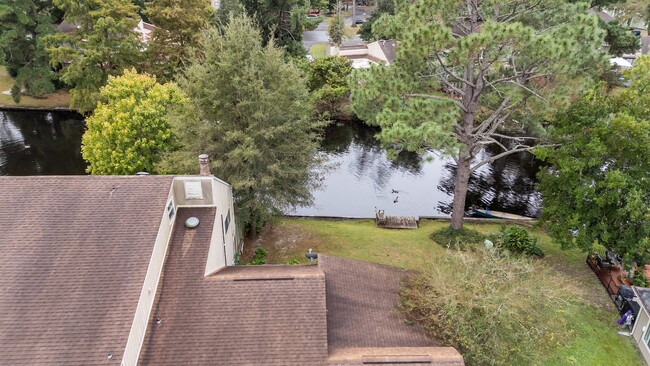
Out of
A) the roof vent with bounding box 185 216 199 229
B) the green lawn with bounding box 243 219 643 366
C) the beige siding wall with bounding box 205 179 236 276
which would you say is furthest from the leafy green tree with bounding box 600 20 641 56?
the roof vent with bounding box 185 216 199 229

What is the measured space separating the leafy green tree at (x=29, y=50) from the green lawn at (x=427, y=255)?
38325mm

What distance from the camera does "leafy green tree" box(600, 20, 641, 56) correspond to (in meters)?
49.6

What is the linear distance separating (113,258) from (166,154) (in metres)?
12.4

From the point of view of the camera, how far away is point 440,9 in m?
20.4

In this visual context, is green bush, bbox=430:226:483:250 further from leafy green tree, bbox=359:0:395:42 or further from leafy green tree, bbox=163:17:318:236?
leafy green tree, bbox=359:0:395:42

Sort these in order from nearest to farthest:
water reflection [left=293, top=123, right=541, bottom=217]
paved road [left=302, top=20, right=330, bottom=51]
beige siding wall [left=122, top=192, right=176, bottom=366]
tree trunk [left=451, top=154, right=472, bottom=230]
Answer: beige siding wall [left=122, top=192, right=176, bottom=366], tree trunk [left=451, top=154, right=472, bottom=230], water reflection [left=293, top=123, right=541, bottom=217], paved road [left=302, top=20, right=330, bottom=51]

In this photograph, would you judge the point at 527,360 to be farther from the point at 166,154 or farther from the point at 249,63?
the point at 166,154

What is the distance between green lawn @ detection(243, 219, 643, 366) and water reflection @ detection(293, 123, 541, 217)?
15.1 feet

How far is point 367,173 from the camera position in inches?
1674

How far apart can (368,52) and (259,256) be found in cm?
4540

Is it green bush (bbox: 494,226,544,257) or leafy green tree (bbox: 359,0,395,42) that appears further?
leafy green tree (bbox: 359,0,395,42)

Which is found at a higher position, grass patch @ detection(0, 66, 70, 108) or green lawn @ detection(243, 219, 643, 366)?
grass patch @ detection(0, 66, 70, 108)

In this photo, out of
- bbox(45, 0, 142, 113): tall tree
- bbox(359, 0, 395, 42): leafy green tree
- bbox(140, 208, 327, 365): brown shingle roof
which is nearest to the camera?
bbox(140, 208, 327, 365): brown shingle roof

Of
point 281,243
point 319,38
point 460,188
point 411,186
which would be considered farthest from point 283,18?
point 460,188
